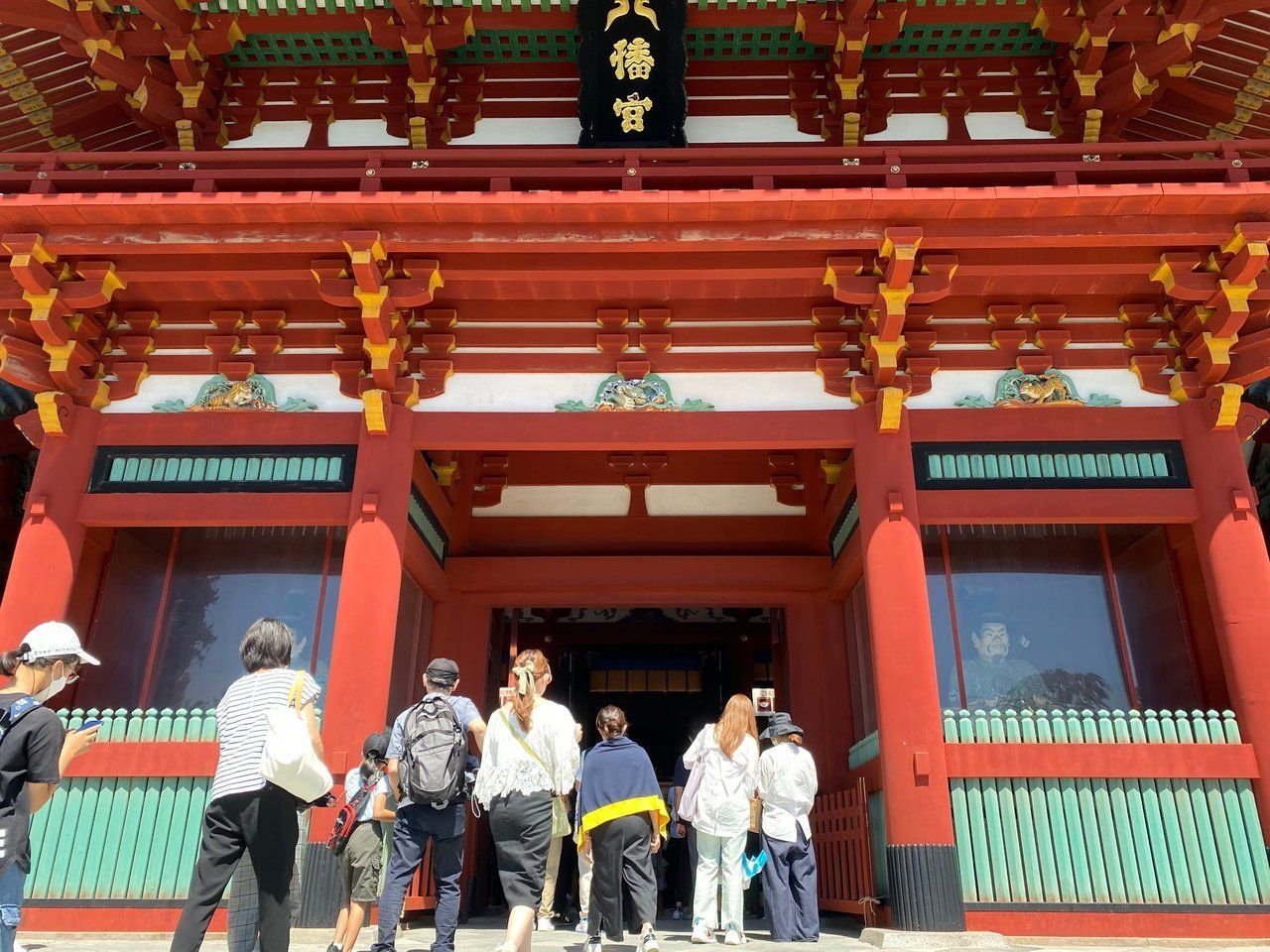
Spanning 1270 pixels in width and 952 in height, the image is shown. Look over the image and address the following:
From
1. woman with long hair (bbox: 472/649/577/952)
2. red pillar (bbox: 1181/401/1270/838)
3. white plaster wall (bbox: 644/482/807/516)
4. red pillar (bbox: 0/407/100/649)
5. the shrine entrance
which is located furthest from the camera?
the shrine entrance

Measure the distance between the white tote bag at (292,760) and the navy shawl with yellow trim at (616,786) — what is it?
1960 millimetres

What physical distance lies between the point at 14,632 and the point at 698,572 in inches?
227

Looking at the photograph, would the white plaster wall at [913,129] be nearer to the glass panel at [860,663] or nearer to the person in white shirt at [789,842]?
the glass panel at [860,663]

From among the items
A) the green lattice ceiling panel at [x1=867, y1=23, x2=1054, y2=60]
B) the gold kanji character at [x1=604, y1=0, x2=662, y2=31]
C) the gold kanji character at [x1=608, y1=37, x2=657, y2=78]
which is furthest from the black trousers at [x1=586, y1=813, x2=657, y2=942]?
the green lattice ceiling panel at [x1=867, y1=23, x2=1054, y2=60]

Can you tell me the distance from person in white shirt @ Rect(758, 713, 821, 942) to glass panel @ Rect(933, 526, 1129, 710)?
1617mm

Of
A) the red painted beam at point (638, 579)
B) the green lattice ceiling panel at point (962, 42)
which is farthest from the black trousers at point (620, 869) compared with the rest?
the green lattice ceiling panel at point (962, 42)

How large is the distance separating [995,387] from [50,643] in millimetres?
6812

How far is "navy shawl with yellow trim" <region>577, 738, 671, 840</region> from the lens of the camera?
4938mm

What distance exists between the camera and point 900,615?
6922 millimetres

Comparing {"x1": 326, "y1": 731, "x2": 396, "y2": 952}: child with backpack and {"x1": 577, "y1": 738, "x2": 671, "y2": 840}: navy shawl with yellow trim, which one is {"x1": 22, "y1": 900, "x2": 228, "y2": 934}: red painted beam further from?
{"x1": 577, "y1": 738, "x2": 671, "y2": 840}: navy shawl with yellow trim

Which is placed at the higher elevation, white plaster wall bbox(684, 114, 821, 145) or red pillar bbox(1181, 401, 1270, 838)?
white plaster wall bbox(684, 114, 821, 145)

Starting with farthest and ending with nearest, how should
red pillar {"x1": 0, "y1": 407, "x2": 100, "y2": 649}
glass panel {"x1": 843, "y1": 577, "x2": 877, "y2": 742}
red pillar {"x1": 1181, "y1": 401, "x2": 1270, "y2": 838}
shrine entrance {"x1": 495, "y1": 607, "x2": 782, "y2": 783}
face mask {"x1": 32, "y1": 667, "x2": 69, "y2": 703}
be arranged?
shrine entrance {"x1": 495, "y1": 607, "x2": 782, "y2": 783} < glass panel {"x1": 843, "y1": 577, "x2": 877, "y2": 742} < red pillar {"x1": 0, "y1": 407, "x2": 100, "y2": 649} < red pillar {"x1": 1181, "y1": 401, "x2": 1270, "y2": 838} < face mask {"x1": 32, "y1": 667, "x2": 69, "y2": 703}

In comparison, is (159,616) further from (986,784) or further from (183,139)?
(986,784)

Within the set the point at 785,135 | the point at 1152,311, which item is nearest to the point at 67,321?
the point at 785,135
